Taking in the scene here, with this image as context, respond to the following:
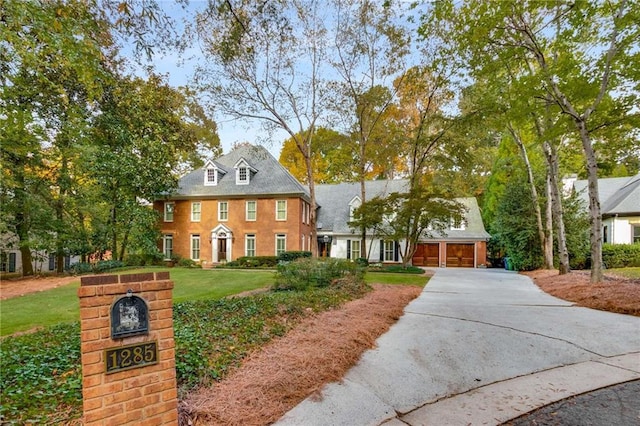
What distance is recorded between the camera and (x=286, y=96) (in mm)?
17375

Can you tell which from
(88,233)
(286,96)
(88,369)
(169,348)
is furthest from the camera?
(88,233)

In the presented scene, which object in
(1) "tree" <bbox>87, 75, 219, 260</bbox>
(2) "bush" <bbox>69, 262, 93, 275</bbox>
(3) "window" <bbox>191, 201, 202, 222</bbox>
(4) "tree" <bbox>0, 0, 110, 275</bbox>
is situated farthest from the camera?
(3) "window" <bbox>191, 201, 202, 222</bbox>

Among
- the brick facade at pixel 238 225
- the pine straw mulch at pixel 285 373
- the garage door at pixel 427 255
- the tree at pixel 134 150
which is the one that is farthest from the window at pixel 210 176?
the pine straw mulch at pixel 285 373

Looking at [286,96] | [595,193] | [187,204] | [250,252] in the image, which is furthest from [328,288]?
[187,204]

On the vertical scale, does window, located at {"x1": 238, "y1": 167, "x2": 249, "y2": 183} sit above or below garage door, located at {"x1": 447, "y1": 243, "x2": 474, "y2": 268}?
above

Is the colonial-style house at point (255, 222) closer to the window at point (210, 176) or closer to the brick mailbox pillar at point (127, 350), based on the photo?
the window at point (210, 176)

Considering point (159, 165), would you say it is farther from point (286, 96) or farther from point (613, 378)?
point (613, 378)

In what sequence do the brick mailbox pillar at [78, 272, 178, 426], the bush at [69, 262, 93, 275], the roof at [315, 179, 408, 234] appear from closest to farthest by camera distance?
the brick mailbox pillar at [78, 272, 178, 426], the bush at [69, 262, 93, 275], the roof at [315, 179, 408, 234]

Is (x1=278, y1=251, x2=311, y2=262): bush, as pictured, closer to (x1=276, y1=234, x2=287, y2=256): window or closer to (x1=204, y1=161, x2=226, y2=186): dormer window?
(x1=276, y1=234, x2=287, y2=256): window

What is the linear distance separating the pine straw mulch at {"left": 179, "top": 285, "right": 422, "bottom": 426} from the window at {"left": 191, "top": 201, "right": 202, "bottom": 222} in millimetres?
19239

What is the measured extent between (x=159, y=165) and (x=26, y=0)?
16.9 metres

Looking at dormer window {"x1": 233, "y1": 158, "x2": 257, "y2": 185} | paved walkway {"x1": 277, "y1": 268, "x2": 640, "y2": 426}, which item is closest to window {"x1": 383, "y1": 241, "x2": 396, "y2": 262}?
dormer window {"x1": 233, "y1": 158, "x2": 257, "y2": 185}

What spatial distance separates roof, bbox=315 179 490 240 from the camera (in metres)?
24.0

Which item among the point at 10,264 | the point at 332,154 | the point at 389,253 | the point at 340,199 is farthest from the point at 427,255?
the point at 10,264
